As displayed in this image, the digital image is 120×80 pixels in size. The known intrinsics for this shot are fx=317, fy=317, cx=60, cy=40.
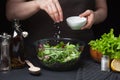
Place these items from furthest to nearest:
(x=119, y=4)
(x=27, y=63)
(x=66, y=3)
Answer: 1. (x=119, y=4)
2. (x=66, y=3)
3. (x=27, y=63)

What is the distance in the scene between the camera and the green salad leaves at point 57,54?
5.05 ft

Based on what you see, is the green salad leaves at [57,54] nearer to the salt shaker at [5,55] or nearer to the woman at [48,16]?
the salt shaker at [5,55]

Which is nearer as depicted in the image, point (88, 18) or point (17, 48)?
point (17, 48)

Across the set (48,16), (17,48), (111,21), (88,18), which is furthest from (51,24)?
(111,21)

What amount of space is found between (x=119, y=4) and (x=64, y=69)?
1.18 meters

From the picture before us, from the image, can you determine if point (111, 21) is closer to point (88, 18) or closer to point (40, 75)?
point (88, 18)

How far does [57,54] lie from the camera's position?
154 centimetres

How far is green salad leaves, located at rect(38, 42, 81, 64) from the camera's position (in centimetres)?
154

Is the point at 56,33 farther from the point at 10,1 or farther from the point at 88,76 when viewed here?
the point at 88,76

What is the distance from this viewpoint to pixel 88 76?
1.48 metres

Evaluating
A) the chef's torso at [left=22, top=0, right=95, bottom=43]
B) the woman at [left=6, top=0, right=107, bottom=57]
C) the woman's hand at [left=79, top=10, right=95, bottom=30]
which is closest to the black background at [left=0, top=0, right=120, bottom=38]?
the woman at [left=6, top=0, right=107, bottom=57]

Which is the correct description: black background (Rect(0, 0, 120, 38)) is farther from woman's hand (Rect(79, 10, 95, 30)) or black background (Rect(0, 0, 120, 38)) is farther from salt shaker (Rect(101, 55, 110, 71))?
salt shaker (Rect(101, 55, 110, 71))

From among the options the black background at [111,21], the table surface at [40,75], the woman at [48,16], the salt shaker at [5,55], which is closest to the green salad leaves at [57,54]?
the table surface at [40,75]

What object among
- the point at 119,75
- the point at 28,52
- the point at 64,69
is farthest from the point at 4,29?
the point at 119,75
